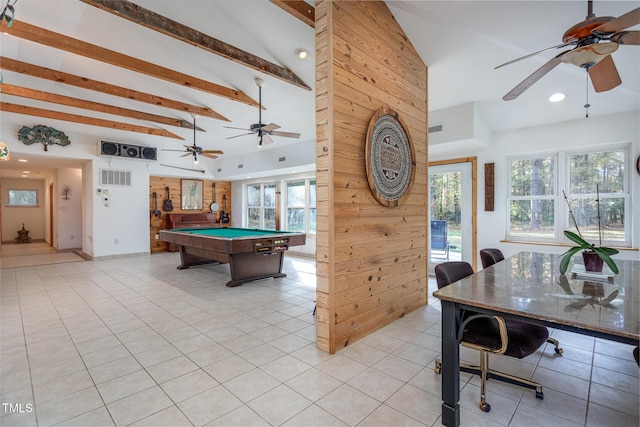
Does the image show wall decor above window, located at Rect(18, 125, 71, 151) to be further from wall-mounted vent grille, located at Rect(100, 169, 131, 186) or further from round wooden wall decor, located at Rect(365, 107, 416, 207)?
round wooden wall decor, located at Rect(365, 107, 416, 207)

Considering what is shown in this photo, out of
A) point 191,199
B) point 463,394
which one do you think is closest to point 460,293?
point 463,394

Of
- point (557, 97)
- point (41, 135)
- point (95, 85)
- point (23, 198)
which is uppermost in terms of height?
point (95, 85)

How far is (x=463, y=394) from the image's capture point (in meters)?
2.01

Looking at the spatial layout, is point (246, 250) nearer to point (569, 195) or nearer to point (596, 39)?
point (596, 39)

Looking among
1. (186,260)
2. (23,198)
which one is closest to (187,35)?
(186,260)

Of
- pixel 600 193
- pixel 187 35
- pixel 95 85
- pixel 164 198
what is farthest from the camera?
pixel 164 198

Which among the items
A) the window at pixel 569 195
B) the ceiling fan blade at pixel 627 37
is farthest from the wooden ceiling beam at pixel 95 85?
the ceiling fan blade at pixel 627 37

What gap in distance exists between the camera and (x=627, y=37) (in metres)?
1.85

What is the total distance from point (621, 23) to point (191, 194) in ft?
31.8

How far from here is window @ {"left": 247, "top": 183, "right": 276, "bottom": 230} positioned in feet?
30.2

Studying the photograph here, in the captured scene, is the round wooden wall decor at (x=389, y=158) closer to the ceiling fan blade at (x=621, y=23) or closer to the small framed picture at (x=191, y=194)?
the ceiling fan blade at (x=621, y=23)

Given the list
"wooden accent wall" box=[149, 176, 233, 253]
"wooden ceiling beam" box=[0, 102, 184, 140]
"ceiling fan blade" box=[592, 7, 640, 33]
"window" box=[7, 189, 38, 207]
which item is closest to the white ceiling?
"wooden ceiling beam" box=[0, 102, 184, 140]

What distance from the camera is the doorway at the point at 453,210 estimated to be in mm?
5117

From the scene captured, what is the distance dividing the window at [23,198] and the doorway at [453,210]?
14.1 meters
